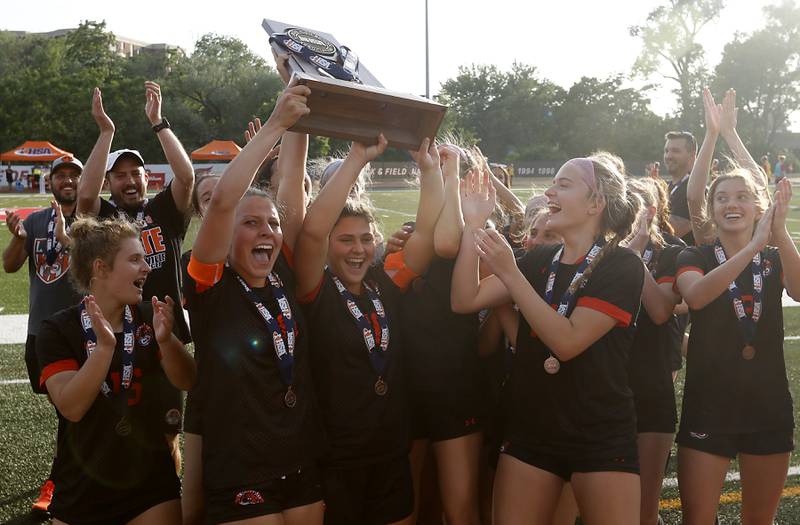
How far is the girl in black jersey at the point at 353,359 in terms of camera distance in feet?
9.55

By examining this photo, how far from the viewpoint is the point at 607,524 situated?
2781 millimetres

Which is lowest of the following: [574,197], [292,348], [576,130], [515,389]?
[515,389]

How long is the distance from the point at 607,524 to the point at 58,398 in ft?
6.53

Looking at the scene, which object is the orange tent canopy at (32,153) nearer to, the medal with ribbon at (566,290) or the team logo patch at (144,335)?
the team logo patch at (144,335)

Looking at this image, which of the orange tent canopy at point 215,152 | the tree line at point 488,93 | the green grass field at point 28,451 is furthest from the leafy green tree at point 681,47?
the green grass field at point 28,451

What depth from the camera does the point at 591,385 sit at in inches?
114

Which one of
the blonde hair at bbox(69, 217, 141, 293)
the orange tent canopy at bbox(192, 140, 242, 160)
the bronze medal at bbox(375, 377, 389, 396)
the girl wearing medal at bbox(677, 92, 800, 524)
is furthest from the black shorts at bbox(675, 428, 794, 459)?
the orange tent canopy at bbox(192, 140, 242, 160)

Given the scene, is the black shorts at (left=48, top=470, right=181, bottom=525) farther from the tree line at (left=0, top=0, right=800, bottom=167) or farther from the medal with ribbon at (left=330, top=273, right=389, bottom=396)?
the tree line at (left=0, top=0, right=800, bottom=167)

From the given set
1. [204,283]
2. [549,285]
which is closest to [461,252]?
[549,285]

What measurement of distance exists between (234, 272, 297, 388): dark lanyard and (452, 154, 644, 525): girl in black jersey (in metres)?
0.71

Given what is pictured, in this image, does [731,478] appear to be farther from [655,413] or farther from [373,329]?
[373,329]

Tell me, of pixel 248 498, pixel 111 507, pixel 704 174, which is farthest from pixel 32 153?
pixel 248 498

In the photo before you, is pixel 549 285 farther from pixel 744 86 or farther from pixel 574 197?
pixel 744 86

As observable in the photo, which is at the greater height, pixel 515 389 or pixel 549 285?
pixel 549 285
